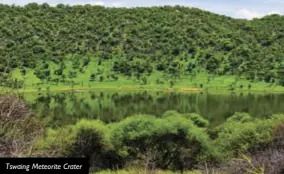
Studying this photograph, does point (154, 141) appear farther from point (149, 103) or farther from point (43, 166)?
point (149, 103)

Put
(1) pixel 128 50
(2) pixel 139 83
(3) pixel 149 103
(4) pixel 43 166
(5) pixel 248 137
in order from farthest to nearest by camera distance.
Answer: (1) pixel 128 50 < (2) pixel 139 83 < (3) pixel 149 103 < (5) pixel 248 137 < (4) pixel 43 166

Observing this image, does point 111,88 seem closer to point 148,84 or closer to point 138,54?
point 148,84

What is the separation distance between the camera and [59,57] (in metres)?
159

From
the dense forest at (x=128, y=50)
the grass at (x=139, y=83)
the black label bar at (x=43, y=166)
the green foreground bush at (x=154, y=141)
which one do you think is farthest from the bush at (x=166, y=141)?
the dense forest at (x=128, y=50)

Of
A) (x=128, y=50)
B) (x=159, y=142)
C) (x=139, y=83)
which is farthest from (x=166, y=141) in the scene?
(x=128, y=50)

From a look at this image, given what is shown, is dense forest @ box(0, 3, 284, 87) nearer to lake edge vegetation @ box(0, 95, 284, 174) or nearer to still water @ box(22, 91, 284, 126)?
still water @ box(22, 91, 284, 126)

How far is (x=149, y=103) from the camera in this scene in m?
112

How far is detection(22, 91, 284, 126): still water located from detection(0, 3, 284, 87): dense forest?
65.2 ft

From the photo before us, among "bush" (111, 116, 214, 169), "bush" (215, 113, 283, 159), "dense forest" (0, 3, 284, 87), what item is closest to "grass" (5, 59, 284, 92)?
"dense forest" (0, 3, 284, 87)

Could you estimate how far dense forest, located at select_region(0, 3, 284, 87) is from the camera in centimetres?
15238

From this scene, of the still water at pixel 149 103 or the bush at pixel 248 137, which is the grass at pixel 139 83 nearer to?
the still water at pixel 149 103

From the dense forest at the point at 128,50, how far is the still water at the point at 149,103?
19.9m

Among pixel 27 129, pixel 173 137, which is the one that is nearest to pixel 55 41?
pixel 173 137

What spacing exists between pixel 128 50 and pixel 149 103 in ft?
215
